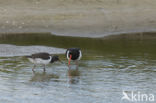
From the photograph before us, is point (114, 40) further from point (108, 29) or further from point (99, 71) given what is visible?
point (99, 71)

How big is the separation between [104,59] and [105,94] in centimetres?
467

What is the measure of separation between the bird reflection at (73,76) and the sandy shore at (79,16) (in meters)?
7.29

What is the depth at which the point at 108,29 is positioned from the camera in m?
20.5

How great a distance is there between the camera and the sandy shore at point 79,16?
20.6 meters

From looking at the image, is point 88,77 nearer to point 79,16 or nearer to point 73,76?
point 73,76

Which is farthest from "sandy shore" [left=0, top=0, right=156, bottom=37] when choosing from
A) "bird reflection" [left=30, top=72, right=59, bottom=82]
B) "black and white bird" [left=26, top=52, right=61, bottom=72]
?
"bird reflection" [left=30, top=72, right=59, bottom=82]

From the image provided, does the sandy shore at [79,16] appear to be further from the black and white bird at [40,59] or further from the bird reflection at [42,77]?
the bird reflection at [42,77]

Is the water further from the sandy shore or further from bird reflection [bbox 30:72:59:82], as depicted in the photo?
the sandy shore

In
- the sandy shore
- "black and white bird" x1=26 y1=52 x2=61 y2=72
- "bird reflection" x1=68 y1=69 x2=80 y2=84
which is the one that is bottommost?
"bird reflection" x1=68 y1=69 x2=80 y2=84

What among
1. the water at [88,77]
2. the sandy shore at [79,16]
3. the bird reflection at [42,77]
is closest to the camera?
the water at [88,77]

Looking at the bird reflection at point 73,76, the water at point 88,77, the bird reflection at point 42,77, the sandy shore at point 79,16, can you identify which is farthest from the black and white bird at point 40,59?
the sandy shore at point 79,16

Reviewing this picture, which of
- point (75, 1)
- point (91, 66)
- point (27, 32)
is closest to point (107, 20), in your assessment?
point (75, 1)

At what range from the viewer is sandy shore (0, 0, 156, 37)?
20.6 m

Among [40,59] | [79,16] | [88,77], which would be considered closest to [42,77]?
[40,59]
